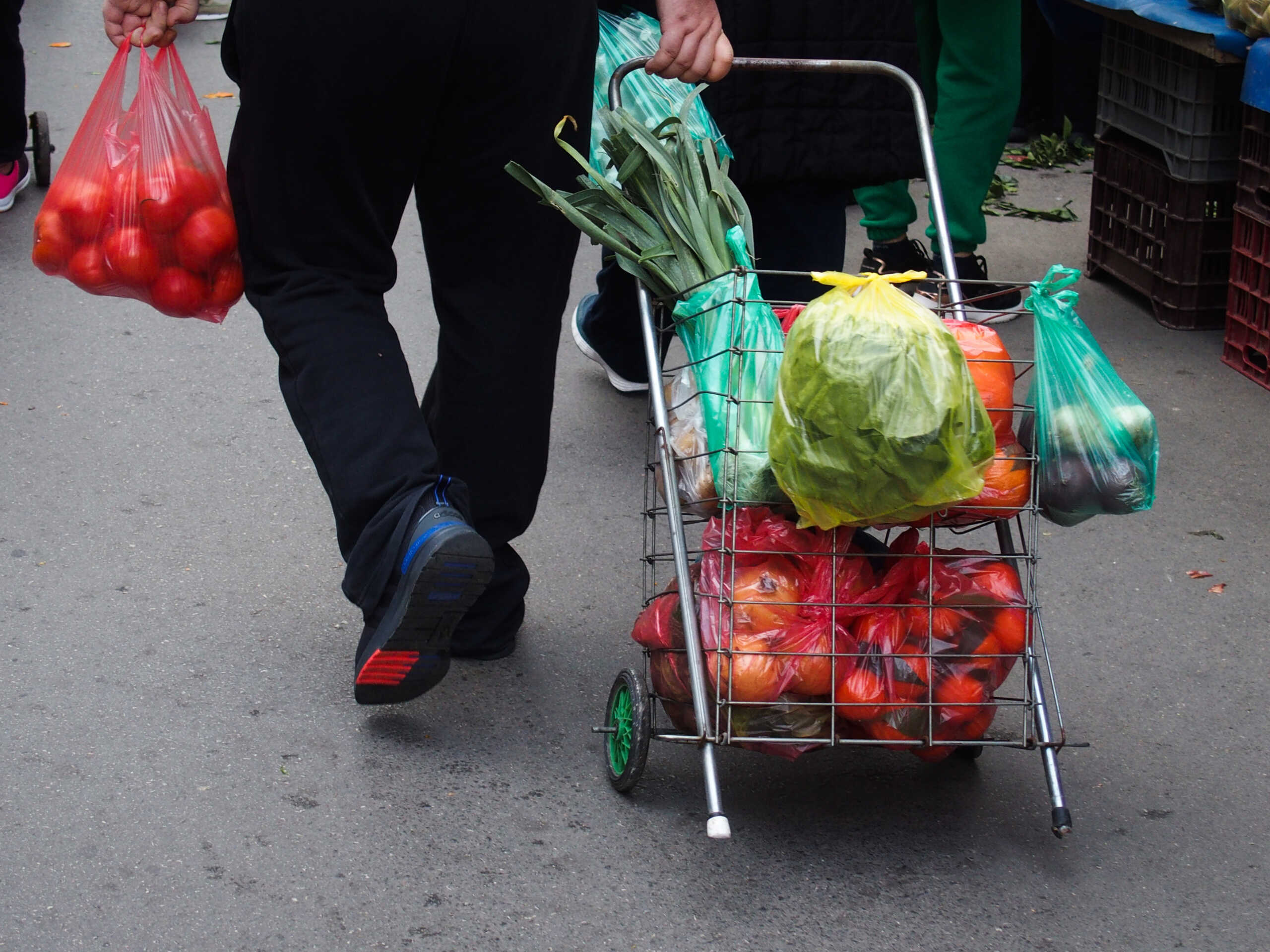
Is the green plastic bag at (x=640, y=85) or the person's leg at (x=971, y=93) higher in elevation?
the green plastic bag at (x=640, y=85)

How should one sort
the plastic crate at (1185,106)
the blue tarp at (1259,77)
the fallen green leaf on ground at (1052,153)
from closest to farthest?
the blue tarp at (1259,77) < the plastic crate at (1185,106) < the fallen green leaf on ground at (1052,153)

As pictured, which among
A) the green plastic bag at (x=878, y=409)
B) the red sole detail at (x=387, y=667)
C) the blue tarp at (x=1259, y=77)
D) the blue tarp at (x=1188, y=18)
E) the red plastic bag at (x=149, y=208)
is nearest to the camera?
the green plastic bag at (x=878, y=409)

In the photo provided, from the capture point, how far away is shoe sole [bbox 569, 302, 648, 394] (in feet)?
14.3

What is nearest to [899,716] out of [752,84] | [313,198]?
[313,198]

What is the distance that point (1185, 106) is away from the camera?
473cm

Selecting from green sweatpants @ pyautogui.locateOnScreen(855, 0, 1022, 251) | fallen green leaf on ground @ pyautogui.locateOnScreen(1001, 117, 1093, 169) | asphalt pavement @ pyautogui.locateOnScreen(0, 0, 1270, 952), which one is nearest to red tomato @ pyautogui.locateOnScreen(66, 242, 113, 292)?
asphalt pavement @ pyautogui.locateOnScreen(0, 0, 1270, 952)

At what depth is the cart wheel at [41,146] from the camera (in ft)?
19.2

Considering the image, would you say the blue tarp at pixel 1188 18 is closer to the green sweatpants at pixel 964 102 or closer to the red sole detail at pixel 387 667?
the green sweatpants at pixel 964 102

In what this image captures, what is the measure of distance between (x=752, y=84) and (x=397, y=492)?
157 cm

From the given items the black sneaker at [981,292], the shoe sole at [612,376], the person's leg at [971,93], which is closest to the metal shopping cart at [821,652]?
the shoe sole at [612,376]

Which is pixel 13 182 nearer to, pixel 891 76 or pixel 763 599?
pixel 891 76

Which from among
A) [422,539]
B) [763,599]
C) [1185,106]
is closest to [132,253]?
[422,539]

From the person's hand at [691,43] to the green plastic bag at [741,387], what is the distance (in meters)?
0.35

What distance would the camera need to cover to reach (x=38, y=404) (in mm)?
4219
